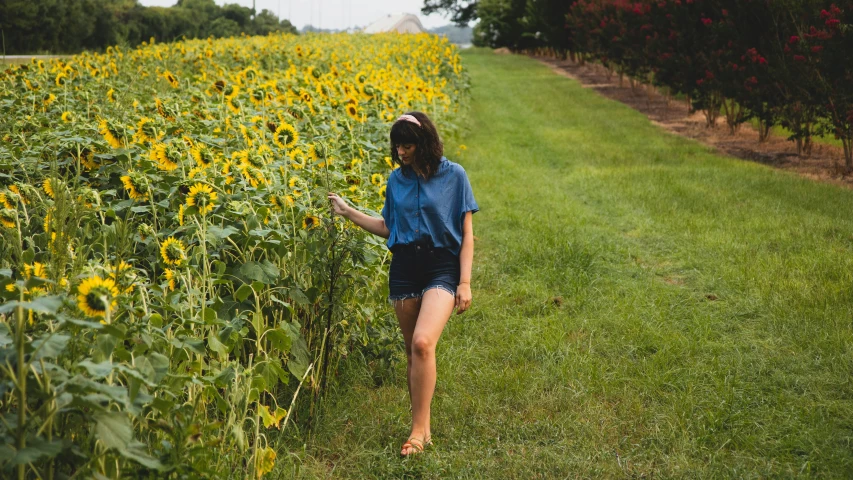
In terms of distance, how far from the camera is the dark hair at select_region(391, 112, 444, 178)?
149 inches

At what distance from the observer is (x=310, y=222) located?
3.85 m

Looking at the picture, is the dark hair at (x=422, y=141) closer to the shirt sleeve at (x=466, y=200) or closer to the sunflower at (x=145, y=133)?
the shirt sleeve at (x=466, y=200)

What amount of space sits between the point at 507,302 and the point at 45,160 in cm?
310

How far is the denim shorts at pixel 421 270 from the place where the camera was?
Result: 150 inches

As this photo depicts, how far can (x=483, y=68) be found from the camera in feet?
102

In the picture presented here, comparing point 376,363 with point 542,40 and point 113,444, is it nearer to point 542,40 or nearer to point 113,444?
point 113,444

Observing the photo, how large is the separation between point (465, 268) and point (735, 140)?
11.4 metres

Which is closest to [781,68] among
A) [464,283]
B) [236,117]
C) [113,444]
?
[236,117]

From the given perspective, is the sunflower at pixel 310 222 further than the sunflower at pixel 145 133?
No

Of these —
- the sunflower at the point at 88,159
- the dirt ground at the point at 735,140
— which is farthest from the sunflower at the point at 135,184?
the dirt ground at the point at 735,140

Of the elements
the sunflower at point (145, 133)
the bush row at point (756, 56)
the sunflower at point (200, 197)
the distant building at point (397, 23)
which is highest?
the distant building at point (397, 23)

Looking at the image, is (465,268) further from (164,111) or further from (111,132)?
(164,111)

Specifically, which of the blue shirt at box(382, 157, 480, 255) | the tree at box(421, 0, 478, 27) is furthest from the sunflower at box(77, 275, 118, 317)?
the tree at box(421, 0, 478, 27)

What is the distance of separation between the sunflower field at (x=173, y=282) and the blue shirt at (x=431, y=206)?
0.25 m
